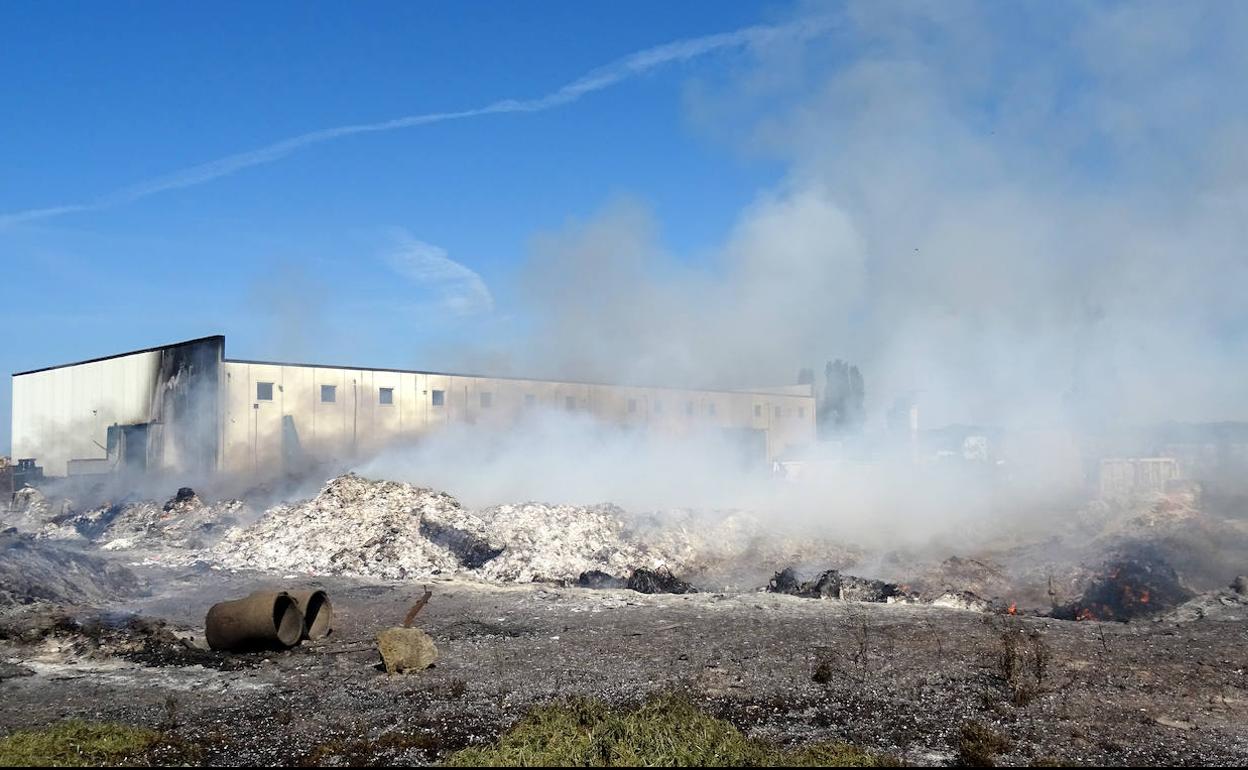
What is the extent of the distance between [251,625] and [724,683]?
260 inches

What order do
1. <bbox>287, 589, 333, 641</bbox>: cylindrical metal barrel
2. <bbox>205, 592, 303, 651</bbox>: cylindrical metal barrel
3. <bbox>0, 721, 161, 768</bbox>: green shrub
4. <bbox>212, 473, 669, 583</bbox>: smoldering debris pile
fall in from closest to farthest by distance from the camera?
<bbox>0, 721, 161, 768</bbox>: green shrub → <bbox>205, 592, 303, 651</bbox>: cylindrical metal barrel → <bbox>287, 589, 333, 641</bbox>: cylindrical metal barrel → <bbox>212, 473, 669, 583</bbox>: smoldering debris pile

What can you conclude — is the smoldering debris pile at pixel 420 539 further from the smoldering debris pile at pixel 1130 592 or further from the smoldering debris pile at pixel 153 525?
the smoldering debris pile at pixel 1130 592

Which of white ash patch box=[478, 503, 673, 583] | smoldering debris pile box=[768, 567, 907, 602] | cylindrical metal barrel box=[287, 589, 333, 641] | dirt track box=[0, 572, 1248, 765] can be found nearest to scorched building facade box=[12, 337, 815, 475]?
white ash patch box=[478, 503, 673, 583]

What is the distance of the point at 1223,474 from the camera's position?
37.1m

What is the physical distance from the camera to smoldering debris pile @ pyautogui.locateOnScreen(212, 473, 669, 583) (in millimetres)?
19844

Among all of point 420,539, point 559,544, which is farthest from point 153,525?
point 559,544

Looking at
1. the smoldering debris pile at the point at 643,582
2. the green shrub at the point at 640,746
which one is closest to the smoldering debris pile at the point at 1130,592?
the smoldering debris pile at the point at 643,582

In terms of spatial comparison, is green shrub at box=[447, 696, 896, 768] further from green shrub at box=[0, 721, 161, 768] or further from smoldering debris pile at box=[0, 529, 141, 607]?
smoldering debris pile at box=[0, 529, 141, 607]

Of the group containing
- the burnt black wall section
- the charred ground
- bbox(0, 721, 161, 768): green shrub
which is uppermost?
the burnt black wall section

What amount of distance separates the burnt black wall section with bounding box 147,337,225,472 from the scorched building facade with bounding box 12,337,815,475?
47 mm

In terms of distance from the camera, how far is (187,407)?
3014 centimetres

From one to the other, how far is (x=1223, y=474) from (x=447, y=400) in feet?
115

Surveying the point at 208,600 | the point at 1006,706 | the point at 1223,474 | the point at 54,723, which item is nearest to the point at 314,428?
the point at 208,600

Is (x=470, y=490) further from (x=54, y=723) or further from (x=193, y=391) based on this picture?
(x=54, y=723)
